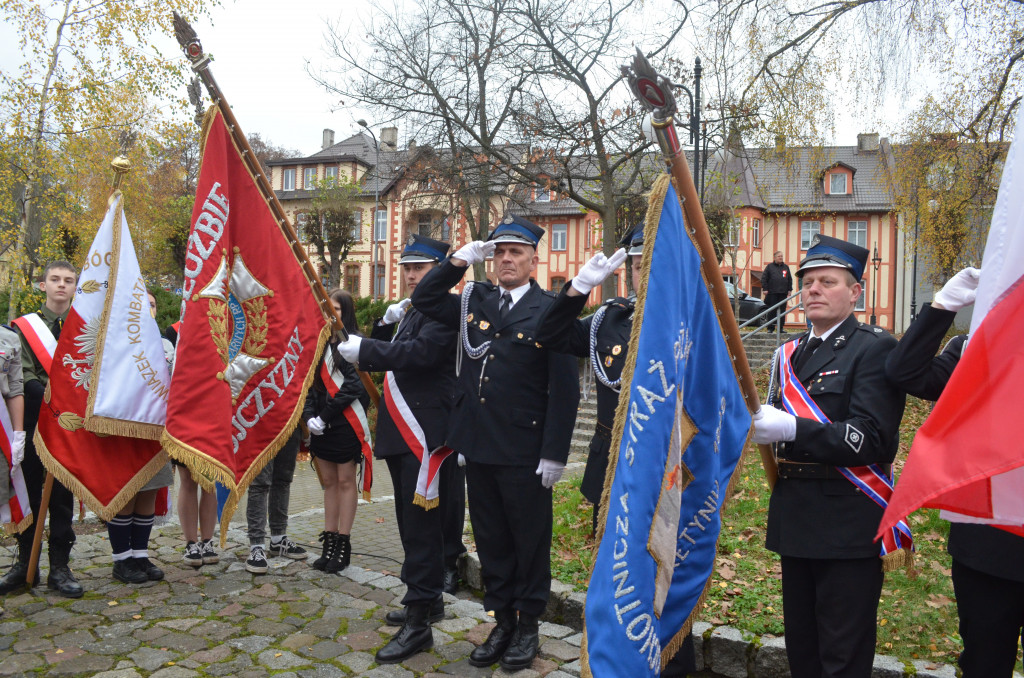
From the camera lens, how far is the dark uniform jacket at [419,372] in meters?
4.43

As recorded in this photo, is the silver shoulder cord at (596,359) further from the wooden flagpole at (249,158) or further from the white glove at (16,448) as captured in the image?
the white glove at (16,448)

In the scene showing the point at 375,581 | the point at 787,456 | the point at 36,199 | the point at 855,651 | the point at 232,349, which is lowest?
the point at 375,581

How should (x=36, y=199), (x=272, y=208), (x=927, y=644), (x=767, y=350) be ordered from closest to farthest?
(x=927, y=644) → (x=272, y=208) → (x=36, y=199) → (x=767, y=350)

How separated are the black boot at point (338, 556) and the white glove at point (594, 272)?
3.15 metres

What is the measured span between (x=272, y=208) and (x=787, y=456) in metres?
3.23

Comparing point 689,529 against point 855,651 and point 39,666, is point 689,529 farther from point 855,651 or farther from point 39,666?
point 39,666

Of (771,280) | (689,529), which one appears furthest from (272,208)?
(771,280)

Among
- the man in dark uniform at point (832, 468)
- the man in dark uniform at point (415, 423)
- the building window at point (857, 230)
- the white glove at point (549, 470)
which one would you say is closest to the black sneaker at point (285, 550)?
the man in dark uniform at point (415, 423)

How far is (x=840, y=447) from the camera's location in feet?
9.07

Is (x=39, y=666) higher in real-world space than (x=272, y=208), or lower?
lower

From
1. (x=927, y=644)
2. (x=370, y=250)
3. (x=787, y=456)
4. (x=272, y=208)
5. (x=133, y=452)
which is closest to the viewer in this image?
(x=787, y=456)

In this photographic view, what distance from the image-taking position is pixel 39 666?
13.0 feet

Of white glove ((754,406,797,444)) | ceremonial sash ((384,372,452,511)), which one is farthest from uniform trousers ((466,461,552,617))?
white glove ((754,406,797,444))

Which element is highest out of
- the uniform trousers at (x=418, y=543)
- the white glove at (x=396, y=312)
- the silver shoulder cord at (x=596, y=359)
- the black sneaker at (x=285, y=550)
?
the white glove at (x=396, y=312)
